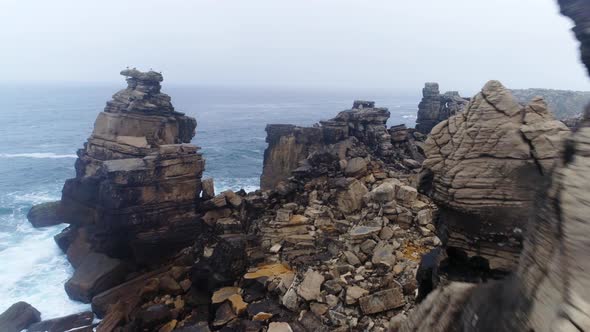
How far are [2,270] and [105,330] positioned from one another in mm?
13969

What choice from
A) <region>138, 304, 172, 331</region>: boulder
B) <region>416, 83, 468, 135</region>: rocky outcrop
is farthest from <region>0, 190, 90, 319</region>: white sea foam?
<region>416, 83, 468, 135</region>: rocky outcrop

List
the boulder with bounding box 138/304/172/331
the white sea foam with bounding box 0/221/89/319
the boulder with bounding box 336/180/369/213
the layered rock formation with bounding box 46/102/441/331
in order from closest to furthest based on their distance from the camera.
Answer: the layered rock formation with bounding box 46/102/441/331
the boulder with bounding box 138/304/172/331
the boulder with bounding box 336/180/369/213
the white sea foam with bounding box 0/221/89/319

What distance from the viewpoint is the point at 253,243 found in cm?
2028

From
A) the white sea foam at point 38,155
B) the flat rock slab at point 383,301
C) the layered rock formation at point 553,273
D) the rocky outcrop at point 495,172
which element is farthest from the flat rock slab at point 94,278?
the white sea foam at point 38,155

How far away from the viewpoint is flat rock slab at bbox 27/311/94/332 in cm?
1972

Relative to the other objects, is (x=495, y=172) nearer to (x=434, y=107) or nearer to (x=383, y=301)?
(x=383, y=301)

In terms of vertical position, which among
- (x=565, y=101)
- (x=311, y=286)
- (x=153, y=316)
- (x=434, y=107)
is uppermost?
(x=434, y=107)

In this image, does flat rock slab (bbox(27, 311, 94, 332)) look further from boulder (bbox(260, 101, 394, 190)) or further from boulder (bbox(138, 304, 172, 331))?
boulder (bbox(260, 101, 394, 190))

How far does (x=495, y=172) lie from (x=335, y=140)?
19760mm

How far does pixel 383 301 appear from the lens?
47.3 feet

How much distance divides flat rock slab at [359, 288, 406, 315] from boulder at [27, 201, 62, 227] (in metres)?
29.4

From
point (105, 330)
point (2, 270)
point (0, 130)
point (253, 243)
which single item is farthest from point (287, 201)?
point (0, 130)

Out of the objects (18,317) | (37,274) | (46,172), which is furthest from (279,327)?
(46,172)

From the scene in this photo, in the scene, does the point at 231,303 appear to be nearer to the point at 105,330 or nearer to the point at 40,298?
the point at 105,330
